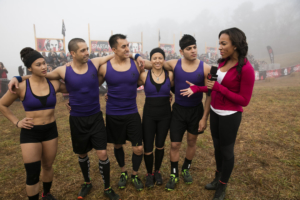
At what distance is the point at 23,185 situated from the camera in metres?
3.80

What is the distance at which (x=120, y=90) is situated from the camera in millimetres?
3307

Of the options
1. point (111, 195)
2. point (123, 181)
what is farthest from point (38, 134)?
point (123, 181)

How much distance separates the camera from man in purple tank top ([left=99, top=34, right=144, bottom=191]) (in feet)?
10.9

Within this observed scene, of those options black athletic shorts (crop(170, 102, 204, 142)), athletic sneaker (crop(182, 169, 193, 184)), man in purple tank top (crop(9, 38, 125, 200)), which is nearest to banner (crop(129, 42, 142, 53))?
man in purple tank top (crop(9, 38, 125, 200))

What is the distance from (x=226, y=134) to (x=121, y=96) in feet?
6.22

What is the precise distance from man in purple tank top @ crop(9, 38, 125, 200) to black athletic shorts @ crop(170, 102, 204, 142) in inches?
50.9

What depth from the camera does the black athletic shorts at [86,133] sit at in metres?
3.16

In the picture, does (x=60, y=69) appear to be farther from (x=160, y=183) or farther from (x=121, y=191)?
(x=160, y=183)

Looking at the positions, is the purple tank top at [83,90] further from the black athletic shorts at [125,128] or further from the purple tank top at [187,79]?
the purple tank top at [187,79]

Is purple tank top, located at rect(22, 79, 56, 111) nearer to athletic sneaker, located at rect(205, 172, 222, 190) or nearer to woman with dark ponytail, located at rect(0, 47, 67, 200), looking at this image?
woman with dark ponytail, located at rect(0, 47, 67, 200)

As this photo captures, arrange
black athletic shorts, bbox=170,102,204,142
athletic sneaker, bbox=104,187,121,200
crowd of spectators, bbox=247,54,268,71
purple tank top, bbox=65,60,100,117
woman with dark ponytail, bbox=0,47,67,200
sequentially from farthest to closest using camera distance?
1. crowd of spectators, bbox=247,54,268,71
2. black athletic shorts, bbox=170,102,204,142
3. athletic sneaker, bbox=104,187,121,200
4. purple tank top, bbox=65,60,100,117
5. woman with dark ponytail, bbox=0,47,67,200

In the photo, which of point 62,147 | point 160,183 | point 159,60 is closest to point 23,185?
point 62,147

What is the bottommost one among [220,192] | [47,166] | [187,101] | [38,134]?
[220,192]

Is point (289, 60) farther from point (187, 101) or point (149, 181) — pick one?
point (149, 181)
